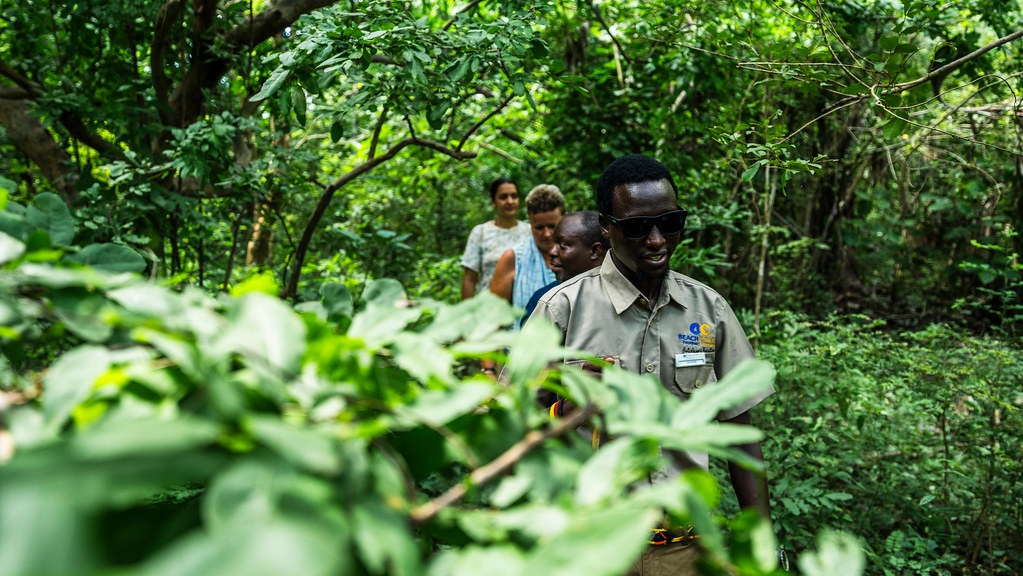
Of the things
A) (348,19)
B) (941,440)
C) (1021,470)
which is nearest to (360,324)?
(348,19)

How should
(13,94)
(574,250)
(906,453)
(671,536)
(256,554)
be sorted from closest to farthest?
(256,554)
(671,536)
(574,250)
(13,94)
(906,453)

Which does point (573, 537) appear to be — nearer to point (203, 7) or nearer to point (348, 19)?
point (348, 19)

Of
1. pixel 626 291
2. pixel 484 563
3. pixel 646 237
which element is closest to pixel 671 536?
pixel 626 291

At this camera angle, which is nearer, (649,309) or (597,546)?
(597,546)

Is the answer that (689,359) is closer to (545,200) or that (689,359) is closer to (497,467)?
(497,467)

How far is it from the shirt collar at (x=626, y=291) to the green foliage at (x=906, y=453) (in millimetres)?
1541

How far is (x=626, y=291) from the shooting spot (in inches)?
91.2

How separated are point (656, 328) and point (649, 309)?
0.21 feet

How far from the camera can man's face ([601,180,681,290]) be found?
7.45ft

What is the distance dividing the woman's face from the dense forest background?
427 mm

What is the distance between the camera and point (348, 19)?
3463 millimetres

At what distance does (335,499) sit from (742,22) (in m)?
5.44

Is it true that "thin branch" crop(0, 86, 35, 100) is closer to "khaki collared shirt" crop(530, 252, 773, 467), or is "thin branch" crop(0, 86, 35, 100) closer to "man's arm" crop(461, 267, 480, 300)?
"man's arm" crop(461, 267, 480, 300)

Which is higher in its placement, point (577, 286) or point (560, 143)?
point (560, 143)
